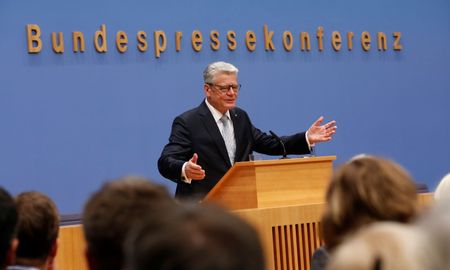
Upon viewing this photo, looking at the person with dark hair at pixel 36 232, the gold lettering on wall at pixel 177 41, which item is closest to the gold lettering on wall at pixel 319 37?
the gold lettering on wall at pixel 177 41

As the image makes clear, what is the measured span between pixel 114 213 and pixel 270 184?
9.41ft

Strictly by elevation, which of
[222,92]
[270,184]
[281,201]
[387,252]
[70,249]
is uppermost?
[222,92]

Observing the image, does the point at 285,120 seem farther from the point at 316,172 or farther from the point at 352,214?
the point at 352,214

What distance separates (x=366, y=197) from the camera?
200 centimetres

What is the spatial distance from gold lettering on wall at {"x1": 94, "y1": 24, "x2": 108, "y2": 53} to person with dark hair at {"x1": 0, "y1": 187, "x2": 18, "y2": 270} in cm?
417

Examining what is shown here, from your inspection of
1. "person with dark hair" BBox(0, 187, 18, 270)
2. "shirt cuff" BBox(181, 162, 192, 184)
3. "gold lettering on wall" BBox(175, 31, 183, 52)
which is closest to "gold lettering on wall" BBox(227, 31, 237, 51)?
"gold lettering on wall" BBox(175, 31, 183, 52)

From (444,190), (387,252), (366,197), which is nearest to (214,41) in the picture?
(444,190)

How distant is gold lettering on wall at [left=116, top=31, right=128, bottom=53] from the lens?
639 cm

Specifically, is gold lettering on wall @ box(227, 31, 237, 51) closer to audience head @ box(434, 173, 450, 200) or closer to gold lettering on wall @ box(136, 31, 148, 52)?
gold lettering on wall @ box(136, 31, 148, 52)

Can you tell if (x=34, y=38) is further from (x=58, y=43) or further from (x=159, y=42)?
(x=159, y=42)

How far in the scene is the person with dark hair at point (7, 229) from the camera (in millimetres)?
2135

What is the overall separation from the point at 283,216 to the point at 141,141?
2.14 m

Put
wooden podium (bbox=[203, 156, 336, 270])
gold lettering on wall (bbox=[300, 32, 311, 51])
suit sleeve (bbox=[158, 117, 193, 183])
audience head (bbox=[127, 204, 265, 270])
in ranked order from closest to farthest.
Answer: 1. audience head (bbox=[127, 204, 265, 270])
2. wooden podium (bbox=[203, 156, 336, 270])
3. suit sleeve (bbox=[158, 117, 193, 183])
4. gold lettering on wall (bbox=[300, 32, 311, 51])

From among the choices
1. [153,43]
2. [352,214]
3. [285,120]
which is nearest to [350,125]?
[285,120]
